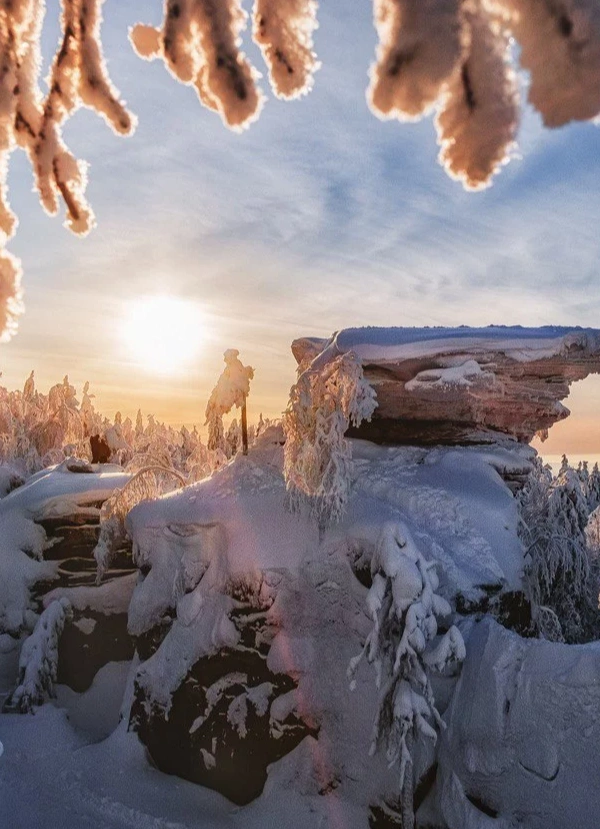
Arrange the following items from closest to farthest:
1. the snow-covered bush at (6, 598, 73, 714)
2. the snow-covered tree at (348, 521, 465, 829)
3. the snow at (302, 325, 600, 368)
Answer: the snow-covered tree at (348, 521, 465, 829) → the snow at (302, 325, 600, 368) → the snow-covered bush at (6, 598, 73, 714)

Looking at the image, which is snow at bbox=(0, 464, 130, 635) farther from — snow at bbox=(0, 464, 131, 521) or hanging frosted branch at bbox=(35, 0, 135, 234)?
hanging frosted branch at bbox=(35, 0, 135, 234)

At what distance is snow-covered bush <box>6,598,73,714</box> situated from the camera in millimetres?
15164

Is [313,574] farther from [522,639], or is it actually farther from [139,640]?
[139,640]

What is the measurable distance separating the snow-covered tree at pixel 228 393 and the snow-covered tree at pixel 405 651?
9113 millimetres

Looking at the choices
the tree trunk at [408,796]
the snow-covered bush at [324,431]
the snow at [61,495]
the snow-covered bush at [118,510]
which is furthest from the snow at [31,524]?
the tree trunk at [408,796]

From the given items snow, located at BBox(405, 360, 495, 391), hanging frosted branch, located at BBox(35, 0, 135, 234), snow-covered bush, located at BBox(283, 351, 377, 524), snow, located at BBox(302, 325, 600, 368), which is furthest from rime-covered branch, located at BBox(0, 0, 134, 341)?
snow, located at BBox(405, 360, 495, 391)

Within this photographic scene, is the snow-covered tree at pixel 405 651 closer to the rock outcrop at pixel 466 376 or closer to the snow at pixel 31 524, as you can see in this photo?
the rock outcrop at pixel 466 376

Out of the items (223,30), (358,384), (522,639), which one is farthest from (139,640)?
(223,30)

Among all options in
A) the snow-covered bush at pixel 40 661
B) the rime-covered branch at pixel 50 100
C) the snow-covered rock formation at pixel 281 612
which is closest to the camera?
the rime-covered branch at pixel 50 100

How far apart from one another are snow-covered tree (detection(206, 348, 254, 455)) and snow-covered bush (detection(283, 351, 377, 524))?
5579mm

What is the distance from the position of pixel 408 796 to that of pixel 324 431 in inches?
244

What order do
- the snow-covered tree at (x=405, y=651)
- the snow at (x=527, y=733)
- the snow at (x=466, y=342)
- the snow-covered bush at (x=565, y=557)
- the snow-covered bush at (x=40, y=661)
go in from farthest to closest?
the snow-covered bush at (x=40, y=661), the snow-covered bush at (x=565, y=557), the snow at (x=466, y=342), the snow-covered tree at (x=405, y=651), the snow at (x=527, y=733)

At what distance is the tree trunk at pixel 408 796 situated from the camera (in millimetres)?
8875

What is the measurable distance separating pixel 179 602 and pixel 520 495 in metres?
9.06
